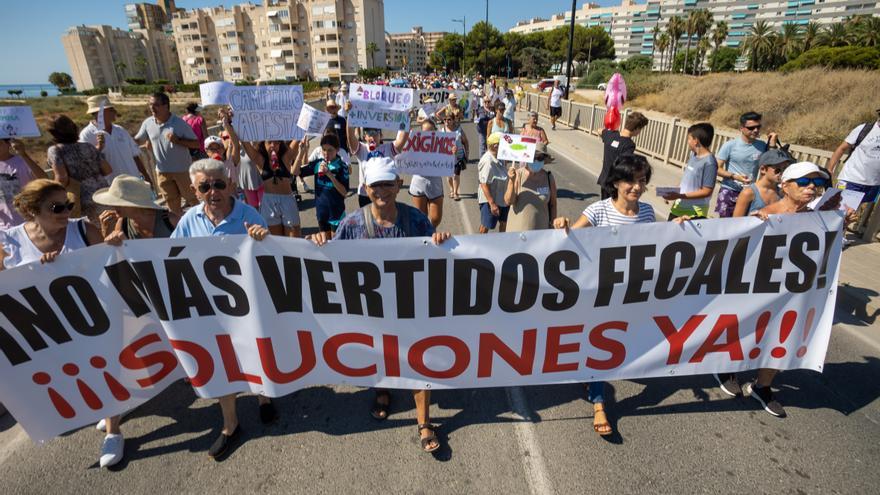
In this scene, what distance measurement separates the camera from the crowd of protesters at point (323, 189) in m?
2.75

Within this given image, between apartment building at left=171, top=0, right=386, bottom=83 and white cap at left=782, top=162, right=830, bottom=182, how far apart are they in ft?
315

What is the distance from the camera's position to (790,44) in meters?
58.8

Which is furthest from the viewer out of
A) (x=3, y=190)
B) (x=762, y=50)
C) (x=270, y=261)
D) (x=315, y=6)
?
(x=315, y=6)

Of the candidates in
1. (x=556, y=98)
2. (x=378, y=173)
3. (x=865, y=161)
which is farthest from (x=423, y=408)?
(x=556, y=98)

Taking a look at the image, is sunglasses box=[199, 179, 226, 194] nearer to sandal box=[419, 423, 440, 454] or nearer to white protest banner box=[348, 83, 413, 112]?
sandal box=[419, 423, 440, 454]

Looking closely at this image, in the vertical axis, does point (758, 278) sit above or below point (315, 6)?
below

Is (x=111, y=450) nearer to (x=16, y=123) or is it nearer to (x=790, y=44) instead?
(x=16, y=123)

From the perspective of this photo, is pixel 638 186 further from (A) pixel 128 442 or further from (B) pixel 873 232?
(B) pixel 873 232

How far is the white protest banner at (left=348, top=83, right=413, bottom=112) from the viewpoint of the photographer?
5.50 metres

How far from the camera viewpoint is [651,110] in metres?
27.4

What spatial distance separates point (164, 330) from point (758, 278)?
393 centimetres

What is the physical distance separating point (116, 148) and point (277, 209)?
8.60 ft

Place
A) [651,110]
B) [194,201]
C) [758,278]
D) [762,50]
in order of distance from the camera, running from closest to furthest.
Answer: [758,278] < [194,201] < [651,110] < [762,50]

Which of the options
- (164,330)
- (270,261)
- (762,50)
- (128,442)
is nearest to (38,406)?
(128,442)
